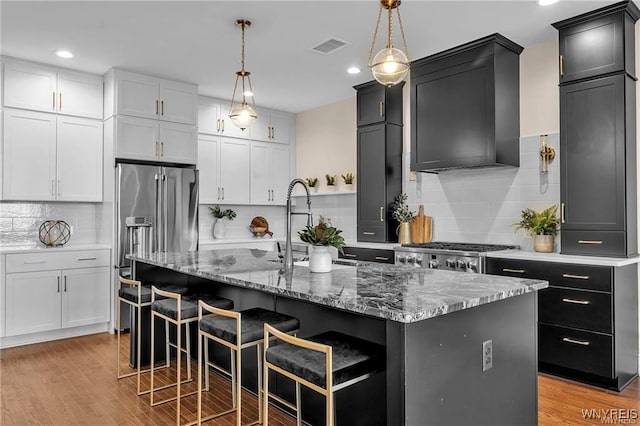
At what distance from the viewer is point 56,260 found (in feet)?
14.4

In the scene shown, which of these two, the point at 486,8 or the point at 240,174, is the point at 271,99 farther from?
the point at 486,8

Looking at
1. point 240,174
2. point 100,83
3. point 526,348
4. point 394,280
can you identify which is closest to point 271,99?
point 240,174

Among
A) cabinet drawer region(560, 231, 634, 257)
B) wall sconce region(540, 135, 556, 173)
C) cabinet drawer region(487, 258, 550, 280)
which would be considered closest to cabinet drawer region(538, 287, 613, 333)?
cabinet drawer region(487, 258, 550, 280)

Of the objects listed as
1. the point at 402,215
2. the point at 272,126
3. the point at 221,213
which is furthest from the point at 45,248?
the point at 402,215

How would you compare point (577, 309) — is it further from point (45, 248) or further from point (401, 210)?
Result: point (45, 248)

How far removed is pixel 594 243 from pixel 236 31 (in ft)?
10.8

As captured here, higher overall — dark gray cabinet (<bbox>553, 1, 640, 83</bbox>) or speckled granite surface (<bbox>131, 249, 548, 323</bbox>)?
dark gray cabinet (<bbox>553, 1, 640, 83</bbox>)

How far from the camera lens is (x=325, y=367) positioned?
1.68m

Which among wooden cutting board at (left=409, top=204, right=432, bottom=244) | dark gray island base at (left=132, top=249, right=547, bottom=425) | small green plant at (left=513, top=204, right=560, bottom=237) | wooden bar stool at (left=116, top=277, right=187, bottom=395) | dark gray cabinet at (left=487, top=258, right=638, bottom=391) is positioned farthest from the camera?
wooden cutting board at (left=409, top=204, right=432, bottom=244)

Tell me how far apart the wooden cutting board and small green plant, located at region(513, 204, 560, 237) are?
3.44ft

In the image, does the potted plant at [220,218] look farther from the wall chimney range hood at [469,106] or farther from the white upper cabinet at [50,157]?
Answer: the wall chimney range hood at [469,106]

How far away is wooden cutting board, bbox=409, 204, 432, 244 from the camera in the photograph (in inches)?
187

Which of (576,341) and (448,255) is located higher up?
(448,255)

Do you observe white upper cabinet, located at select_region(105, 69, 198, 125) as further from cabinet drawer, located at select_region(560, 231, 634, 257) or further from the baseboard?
cabinet drawer, located at select_region(560, 231, 634, 257)
